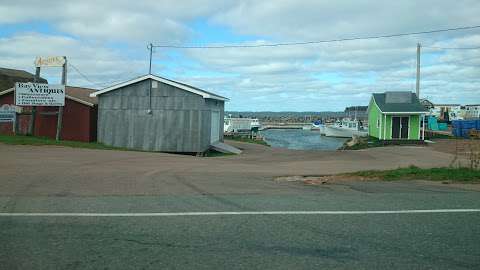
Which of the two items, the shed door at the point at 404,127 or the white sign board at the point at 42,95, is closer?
the white sign board at the point at 42,95

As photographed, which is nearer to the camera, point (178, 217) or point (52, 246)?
point (52, 246)

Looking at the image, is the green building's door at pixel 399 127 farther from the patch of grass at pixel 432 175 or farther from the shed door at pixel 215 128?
the patch of grass at pixel 432 175

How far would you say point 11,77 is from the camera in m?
40.8

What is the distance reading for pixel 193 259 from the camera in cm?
580

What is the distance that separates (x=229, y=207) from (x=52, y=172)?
6.92 m

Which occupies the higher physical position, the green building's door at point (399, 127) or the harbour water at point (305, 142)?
the green building's door at point (399, 127)

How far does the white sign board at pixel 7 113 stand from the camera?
91.5ft

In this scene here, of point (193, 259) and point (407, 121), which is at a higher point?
point (407, 121)

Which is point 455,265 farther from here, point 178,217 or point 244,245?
point 178,217

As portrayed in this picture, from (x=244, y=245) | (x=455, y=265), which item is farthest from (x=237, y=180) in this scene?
(x=455, y=265)

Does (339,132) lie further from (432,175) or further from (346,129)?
(432,175)

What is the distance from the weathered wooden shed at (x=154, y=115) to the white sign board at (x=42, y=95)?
189 cm

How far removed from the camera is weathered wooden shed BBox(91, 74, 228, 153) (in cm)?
2744

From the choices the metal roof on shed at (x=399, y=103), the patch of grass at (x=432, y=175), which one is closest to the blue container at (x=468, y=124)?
the metal roof on shed at (x=399, y=103)
